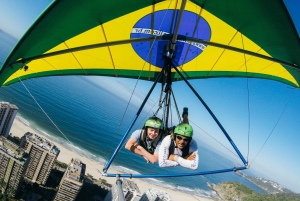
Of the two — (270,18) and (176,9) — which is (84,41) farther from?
(270,18)

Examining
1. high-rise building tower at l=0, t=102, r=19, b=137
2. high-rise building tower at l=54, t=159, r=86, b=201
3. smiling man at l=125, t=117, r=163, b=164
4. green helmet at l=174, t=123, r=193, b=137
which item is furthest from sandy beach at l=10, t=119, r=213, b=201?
green helmet at l=174, t=123, r=193, b=137

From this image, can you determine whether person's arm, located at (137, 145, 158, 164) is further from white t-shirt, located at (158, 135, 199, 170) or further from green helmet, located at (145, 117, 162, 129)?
green helmet, located at (145, 117, 162, 129)

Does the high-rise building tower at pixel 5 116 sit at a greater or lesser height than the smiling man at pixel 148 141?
lesser

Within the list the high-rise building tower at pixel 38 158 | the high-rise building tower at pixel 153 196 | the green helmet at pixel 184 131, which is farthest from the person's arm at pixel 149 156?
the high-rise building tower at pixel 38 158

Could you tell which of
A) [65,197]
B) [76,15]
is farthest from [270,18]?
[65,197]

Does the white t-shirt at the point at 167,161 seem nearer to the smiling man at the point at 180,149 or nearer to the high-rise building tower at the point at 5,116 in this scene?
the smiling man at the point at 180,149

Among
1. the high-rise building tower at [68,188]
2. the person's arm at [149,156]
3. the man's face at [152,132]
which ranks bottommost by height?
the high-rise building tower at [68,188]

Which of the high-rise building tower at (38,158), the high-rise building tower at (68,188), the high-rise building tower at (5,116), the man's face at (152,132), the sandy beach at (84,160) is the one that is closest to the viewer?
the man's face at (152,132)
